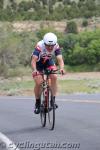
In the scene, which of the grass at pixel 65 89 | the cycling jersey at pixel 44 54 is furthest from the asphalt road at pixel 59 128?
the grass at pixel 65 89

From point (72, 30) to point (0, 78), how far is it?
32.9 m

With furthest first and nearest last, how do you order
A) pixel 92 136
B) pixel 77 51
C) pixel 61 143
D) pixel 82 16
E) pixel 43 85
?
pixel 82 16, pixel 77 51, pixel 43 85, pixel 92 136, pixel 61 143

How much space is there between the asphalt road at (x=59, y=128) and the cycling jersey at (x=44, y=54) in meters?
1.34

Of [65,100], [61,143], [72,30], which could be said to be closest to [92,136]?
[61,143]

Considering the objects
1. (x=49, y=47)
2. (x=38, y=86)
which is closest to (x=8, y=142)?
(x=38, y=86)

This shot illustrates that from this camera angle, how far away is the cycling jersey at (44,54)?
12.1 m

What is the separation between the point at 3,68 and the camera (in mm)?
51500

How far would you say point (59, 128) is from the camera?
39.5 feet

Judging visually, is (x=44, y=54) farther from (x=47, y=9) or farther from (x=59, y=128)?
(x=47, y=9)

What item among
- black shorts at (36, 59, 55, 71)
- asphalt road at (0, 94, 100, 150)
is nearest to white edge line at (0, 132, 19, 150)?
asphalt road at (0, 94, 100, 150)

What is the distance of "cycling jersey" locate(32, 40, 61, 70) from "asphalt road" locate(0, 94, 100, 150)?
1343 mm

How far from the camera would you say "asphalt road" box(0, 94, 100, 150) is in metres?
9.93

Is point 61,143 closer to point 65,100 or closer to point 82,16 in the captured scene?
point 65,100

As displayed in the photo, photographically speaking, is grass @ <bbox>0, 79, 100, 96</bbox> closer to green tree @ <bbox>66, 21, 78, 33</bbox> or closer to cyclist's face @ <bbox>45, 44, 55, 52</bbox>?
cyclist's face @ <bbox>45, 44, 55, 52</bbox>
